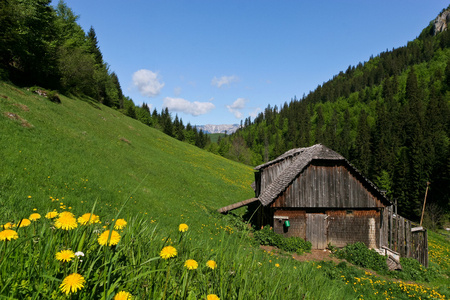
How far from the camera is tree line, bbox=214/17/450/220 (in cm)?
6431

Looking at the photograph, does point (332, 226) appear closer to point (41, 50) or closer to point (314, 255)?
point (314, 255)

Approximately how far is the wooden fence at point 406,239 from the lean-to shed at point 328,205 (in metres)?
0.66

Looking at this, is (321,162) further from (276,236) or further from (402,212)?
(402,212)

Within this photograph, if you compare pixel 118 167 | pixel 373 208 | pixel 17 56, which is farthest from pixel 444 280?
pixel 17 56

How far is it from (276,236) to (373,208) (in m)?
8.62

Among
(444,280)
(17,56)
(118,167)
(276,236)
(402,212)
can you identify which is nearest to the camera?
(444,280)

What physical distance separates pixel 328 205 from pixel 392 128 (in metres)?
104

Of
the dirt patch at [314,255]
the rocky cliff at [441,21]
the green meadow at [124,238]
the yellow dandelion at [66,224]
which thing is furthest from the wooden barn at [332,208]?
the rocky cliff at [441,21]

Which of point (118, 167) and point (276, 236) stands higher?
point (118, 167)

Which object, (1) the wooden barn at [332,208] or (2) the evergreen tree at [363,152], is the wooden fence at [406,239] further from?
(2) the evergreen tree at [363,152]

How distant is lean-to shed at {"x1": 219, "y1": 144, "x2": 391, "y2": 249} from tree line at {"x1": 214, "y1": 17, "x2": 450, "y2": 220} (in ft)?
167

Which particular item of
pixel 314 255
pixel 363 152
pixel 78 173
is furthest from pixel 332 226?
pixel 363 152

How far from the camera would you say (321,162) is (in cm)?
1908

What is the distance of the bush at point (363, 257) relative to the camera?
1567 centimetres
